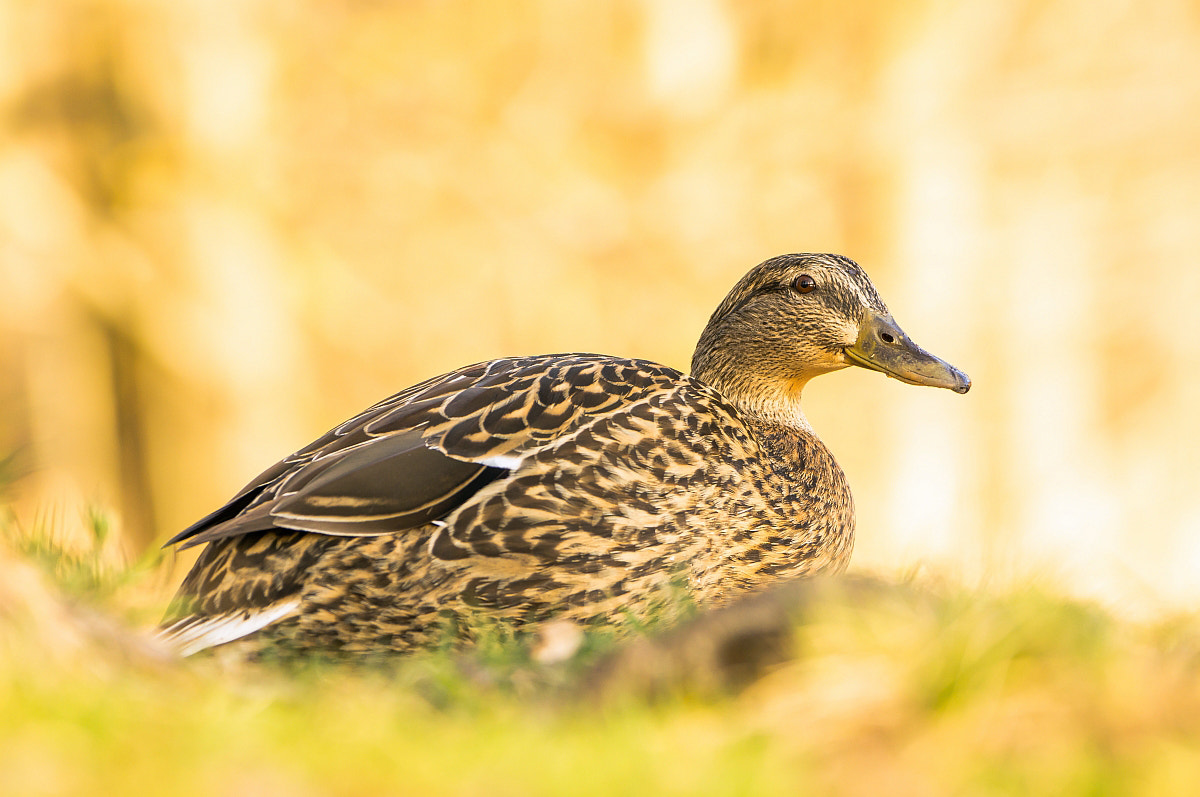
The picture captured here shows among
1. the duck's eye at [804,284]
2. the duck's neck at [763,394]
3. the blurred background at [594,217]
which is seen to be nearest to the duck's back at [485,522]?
the duck's neck at [763,394]

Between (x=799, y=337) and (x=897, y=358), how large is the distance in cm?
49

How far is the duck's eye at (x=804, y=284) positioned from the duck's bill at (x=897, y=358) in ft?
Result: 0.98

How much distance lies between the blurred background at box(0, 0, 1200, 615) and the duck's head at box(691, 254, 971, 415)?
7.90 metres

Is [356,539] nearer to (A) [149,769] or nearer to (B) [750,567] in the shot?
(B) [750,567]

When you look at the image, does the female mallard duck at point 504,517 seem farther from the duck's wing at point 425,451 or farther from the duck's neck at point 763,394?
the duck's neck at point 763,394

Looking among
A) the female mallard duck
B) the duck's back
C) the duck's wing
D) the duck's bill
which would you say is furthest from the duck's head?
the duck's back

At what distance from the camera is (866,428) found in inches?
728

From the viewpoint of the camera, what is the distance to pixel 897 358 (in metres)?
5.22

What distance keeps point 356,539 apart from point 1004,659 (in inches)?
94.4

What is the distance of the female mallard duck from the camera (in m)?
4.10

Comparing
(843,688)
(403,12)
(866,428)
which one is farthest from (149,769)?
(866,428)

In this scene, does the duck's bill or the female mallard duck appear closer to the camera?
the female mallard duck

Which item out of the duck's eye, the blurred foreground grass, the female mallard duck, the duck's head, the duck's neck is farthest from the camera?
the duck's neck

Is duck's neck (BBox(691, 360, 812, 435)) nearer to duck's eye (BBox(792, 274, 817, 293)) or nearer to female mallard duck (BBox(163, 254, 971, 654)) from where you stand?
duck's eye (BBox(792, 274, 817, 293))
